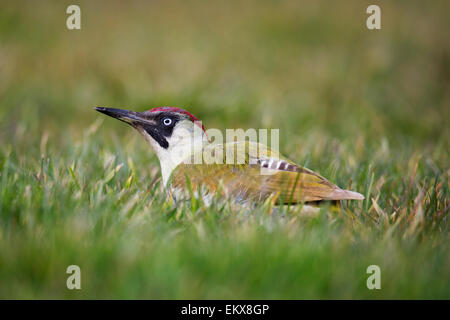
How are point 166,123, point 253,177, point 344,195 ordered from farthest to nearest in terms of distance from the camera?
point 166,123
point 253,177
point 344,195

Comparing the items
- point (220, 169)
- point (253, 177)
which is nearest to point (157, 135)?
point (220, 169)

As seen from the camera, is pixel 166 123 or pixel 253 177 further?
pixel 166 123

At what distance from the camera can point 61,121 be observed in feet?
17.9

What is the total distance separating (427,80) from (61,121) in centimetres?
411

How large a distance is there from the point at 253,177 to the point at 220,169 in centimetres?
20

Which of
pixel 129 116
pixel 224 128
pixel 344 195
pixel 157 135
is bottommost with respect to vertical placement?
pixel 344 195

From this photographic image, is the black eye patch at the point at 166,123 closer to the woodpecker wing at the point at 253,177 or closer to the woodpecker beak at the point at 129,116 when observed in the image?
the woodpecker beak at the point at 129,116

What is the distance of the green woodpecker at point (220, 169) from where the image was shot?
2867 mm

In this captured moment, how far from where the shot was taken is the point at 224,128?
536cm

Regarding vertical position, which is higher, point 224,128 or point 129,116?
point 129,116

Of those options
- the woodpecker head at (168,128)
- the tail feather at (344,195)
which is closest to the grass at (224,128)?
the tail feather at (344,195)

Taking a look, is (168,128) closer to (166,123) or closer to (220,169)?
(166,123)
